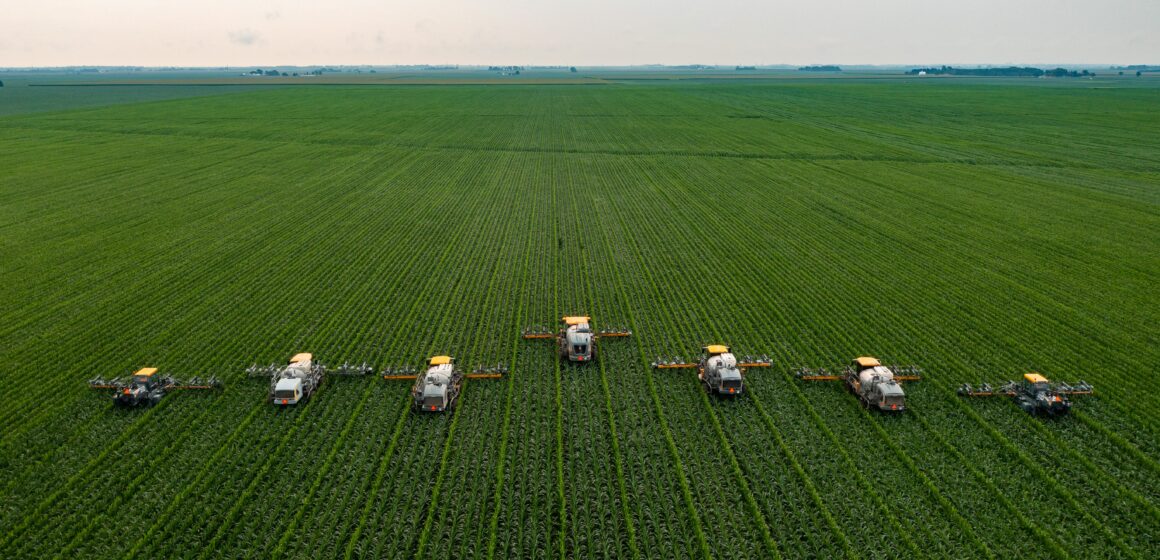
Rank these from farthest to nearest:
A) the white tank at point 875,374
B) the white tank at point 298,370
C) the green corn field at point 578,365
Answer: the white tank at point 298,370 → the white tank at point 875,374 → the green corn field at point 578,365

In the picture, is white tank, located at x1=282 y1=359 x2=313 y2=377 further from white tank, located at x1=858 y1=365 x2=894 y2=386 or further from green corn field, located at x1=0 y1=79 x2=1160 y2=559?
white tank, located at x1=858 y1=365 x2=894 y2=386

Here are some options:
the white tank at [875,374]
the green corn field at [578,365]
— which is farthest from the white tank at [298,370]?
the white tank at [875,374]

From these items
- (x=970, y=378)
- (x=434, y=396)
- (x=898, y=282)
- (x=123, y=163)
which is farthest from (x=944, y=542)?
(x=123, y=163)

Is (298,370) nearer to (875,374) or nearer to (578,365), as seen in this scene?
(578,365)

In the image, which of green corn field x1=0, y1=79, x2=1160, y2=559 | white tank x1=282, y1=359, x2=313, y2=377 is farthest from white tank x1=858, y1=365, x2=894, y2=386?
white tank x1=282, y1=359, x2=313, y2=377

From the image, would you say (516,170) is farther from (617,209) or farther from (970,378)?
(970,378)

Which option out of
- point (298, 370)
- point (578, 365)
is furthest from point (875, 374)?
point (298, 370)

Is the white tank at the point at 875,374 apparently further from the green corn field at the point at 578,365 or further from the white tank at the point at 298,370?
the white tank at the point at 298,370

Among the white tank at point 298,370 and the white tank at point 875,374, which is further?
the white tank at point 298,370
